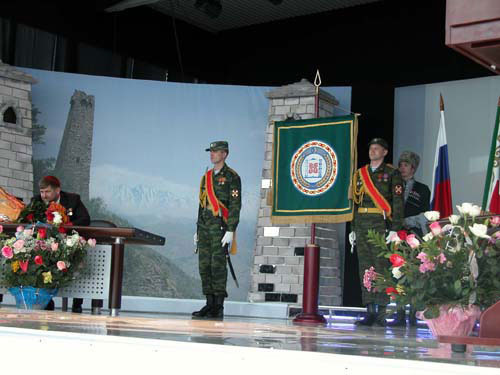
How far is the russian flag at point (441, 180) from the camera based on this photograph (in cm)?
769

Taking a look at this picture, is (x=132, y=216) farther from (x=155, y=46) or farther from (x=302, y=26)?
(x=302, y=26)

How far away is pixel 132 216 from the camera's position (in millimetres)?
9398

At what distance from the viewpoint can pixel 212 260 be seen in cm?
633

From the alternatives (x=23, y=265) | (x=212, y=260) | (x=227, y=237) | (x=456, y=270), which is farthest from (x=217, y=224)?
(x=456, y=270)

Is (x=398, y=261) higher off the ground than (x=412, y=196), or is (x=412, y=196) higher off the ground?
(x=412, y=196)

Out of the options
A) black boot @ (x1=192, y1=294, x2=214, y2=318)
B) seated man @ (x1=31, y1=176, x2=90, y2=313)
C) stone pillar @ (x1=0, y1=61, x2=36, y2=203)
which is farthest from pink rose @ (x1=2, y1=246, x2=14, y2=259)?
stone pillar @ (x1=0, y1=61, x2=36, y2=203)

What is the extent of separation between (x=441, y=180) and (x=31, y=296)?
13.6ft

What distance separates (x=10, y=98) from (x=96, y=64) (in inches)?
63.9

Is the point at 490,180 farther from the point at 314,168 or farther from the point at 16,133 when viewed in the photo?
the point at 16,133

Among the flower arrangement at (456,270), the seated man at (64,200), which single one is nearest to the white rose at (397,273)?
the flower arrangement at (456,270)

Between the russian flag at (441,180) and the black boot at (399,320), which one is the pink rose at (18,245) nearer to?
the black boot at (399,320)

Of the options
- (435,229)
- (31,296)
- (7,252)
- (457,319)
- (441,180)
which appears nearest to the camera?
(457,319)

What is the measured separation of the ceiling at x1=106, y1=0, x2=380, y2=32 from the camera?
9962mm

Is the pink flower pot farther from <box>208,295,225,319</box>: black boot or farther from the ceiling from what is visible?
the ceiling
